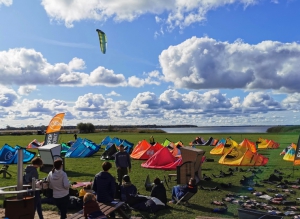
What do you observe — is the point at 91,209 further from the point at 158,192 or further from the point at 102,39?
the point at 102,39

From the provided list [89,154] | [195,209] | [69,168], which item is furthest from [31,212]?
[89,154]

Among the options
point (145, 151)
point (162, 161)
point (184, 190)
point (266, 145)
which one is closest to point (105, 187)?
point (184, 190)

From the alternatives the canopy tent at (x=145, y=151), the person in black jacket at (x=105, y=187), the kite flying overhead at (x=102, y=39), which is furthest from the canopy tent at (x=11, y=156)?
the person in black jacket at (x=105, y=187)

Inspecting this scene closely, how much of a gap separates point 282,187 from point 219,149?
14390 mm

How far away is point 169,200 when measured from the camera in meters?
10.6

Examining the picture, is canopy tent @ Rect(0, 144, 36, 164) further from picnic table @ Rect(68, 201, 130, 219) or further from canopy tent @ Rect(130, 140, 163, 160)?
picnic table @ Rect(68, 201, 130, 219)

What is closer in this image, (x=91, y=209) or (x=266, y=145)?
(x=91, y=209)

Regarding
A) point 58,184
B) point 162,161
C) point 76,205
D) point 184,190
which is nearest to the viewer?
point 58,184

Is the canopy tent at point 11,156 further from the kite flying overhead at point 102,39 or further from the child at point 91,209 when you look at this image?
the child at point 91,209

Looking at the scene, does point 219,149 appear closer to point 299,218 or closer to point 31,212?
point 299,218

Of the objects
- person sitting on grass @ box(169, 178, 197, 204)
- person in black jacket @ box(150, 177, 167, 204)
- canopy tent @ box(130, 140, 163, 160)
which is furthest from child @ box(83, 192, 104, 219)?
canopy tent @ box(130, 140, 163, 160)

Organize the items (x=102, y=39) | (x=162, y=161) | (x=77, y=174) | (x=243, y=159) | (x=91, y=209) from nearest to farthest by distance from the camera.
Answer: (x=91, y=209), (x=77, y=174), (x=102, y=39), (x=162, y=161), (x=243, y=159)

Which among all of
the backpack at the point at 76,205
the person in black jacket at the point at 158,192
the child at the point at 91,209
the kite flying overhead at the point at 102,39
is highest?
the kite flying overhead at the point at 102,39

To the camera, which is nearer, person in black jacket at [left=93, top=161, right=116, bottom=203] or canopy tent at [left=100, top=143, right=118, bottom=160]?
person in black jacket at [left=93, top=161, right=116, bottom=203]
